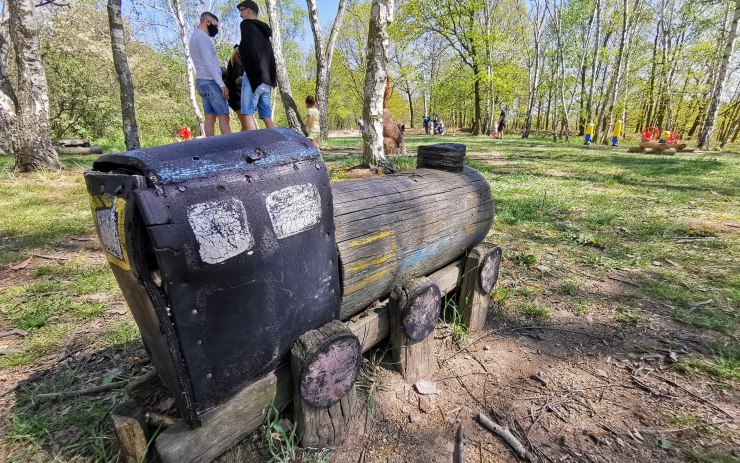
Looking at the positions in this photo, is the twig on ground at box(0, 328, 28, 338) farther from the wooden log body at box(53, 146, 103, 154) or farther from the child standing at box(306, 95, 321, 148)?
the wooden log body at box(53, 146, 103, 154)

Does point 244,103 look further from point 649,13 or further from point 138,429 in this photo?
point 649,13

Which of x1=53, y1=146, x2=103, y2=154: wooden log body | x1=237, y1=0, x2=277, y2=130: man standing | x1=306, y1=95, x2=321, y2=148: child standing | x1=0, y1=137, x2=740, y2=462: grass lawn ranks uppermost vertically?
x1=237, y1=0, x2=277, y2=130: man standing

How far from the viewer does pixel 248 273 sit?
120 cm

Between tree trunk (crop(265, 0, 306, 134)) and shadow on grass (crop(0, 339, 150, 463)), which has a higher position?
tree trunk (crop(265, 0, 306, 134))

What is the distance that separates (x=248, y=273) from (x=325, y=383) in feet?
2.09

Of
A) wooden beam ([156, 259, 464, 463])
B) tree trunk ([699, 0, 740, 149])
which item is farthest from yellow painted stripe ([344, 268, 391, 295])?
tree trunk ([699, 0, 740, 149])

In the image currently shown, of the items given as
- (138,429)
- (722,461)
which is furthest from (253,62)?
(722,461)

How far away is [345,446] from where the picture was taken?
1635mm

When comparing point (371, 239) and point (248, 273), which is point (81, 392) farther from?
point (371, 239)

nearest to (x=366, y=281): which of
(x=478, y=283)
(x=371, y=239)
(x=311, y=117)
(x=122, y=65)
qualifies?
(x=371, y=239)

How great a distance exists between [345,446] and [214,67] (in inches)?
179

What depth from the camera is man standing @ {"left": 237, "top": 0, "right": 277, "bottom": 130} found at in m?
4.20

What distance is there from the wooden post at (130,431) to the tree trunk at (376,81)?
5196mm

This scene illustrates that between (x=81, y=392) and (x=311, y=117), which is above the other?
(x=311, y=117)
